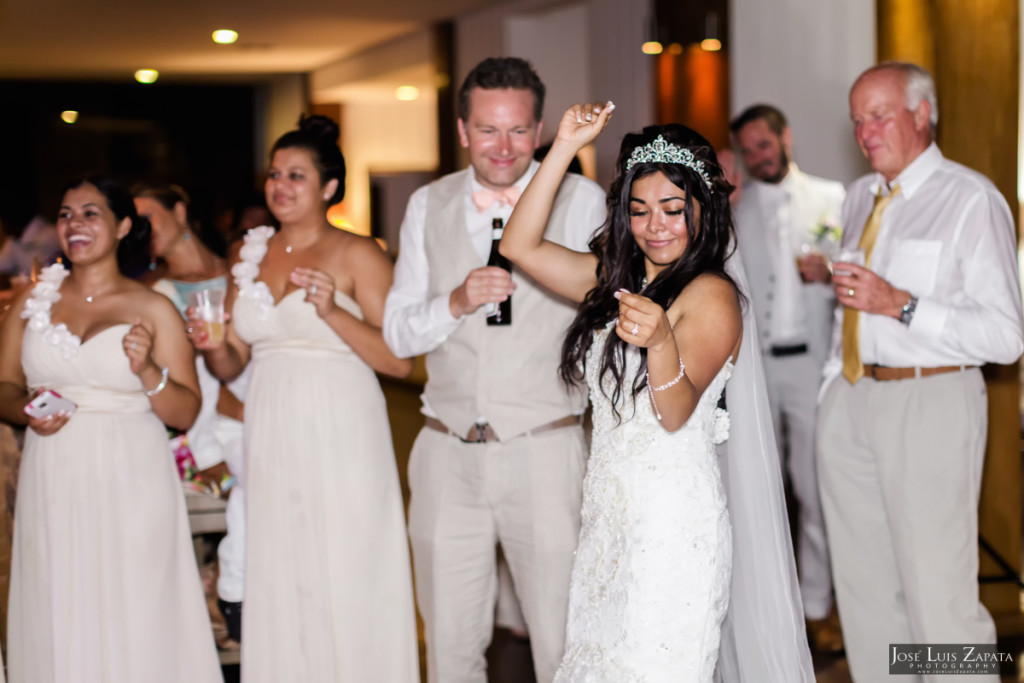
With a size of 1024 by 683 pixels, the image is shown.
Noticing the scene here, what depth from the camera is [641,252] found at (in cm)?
265

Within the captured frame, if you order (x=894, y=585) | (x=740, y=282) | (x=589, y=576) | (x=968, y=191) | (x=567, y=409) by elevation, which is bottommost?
(x=894, y=585)

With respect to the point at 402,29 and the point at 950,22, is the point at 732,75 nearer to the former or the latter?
the point at 950,22

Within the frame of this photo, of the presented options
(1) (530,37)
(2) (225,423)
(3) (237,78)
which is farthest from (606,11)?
(3) (237,78)

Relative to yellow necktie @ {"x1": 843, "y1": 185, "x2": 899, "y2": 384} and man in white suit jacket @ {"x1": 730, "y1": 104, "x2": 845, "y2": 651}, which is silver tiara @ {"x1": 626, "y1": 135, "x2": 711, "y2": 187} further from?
man in white suit jacket @ {"x1": 730, "y1": 104, "x2": 845, "y2": 651}

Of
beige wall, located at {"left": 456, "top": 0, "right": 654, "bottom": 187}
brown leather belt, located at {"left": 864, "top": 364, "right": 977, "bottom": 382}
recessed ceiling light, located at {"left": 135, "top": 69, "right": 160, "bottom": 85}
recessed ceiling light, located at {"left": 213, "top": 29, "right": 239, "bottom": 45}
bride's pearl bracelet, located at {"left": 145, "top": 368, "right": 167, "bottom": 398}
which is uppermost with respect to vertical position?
recessed ceiling light, located at {"left": 135, "top": 69, "right": 160, "bottom": 85}

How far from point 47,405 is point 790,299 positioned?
3.09 meters

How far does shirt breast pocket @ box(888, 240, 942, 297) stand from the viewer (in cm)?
330

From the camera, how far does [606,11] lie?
8531 mm

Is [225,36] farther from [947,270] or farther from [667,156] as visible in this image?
[667,156]

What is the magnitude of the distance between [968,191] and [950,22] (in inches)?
50.9

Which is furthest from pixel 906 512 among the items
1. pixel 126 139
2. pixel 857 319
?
pixel 126 139

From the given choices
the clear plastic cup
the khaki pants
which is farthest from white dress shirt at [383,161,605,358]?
the khaki pants

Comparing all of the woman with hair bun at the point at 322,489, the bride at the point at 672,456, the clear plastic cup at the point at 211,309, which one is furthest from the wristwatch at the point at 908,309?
the clear plastic cup at the point at 211,309

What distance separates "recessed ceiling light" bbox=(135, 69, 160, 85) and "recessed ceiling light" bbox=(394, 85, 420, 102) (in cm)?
318
